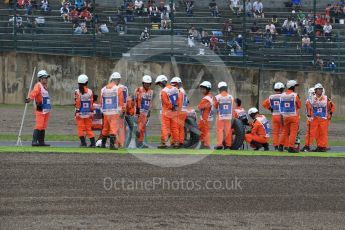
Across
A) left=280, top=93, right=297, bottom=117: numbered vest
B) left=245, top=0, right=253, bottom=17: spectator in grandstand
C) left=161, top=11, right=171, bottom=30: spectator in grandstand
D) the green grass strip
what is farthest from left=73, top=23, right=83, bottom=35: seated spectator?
the green grass strip

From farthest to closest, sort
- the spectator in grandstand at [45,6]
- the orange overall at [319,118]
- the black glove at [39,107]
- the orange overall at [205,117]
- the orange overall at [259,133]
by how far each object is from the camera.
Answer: the spectator in grandstand at [45,6]
the orange overall at [319,118]
the orange overall at [259,133]
the orange overall at [205,117]
the black glove at [39,107]

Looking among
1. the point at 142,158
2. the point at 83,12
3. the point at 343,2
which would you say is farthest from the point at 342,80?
the point at 142,158

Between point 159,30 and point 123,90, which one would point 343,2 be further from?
point 123,90

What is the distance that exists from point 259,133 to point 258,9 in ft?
41.5

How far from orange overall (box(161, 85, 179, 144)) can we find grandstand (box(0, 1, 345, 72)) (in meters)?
12.1

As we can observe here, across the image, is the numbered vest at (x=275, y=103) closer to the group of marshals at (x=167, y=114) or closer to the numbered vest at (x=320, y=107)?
the group of marshals at (x=167, y=114)

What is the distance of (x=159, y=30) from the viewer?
36.2 meters

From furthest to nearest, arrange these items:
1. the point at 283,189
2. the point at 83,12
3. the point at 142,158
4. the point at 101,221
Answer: the point at 83,12 < the point at 142,158 < the point at 283,189 < the point at 101,221

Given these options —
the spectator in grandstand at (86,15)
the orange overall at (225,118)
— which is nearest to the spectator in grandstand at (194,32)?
the spectator in grandstand at (86,15)

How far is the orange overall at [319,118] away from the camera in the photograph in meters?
25.5

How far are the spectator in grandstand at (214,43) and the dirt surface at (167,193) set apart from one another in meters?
15.0

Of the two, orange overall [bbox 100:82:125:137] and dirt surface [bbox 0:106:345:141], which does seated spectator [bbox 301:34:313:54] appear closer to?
dirt surface [bbox 0:106:345:141]

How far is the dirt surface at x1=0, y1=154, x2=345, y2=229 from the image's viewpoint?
14672 millimetres

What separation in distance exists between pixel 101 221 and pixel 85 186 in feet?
9.05
